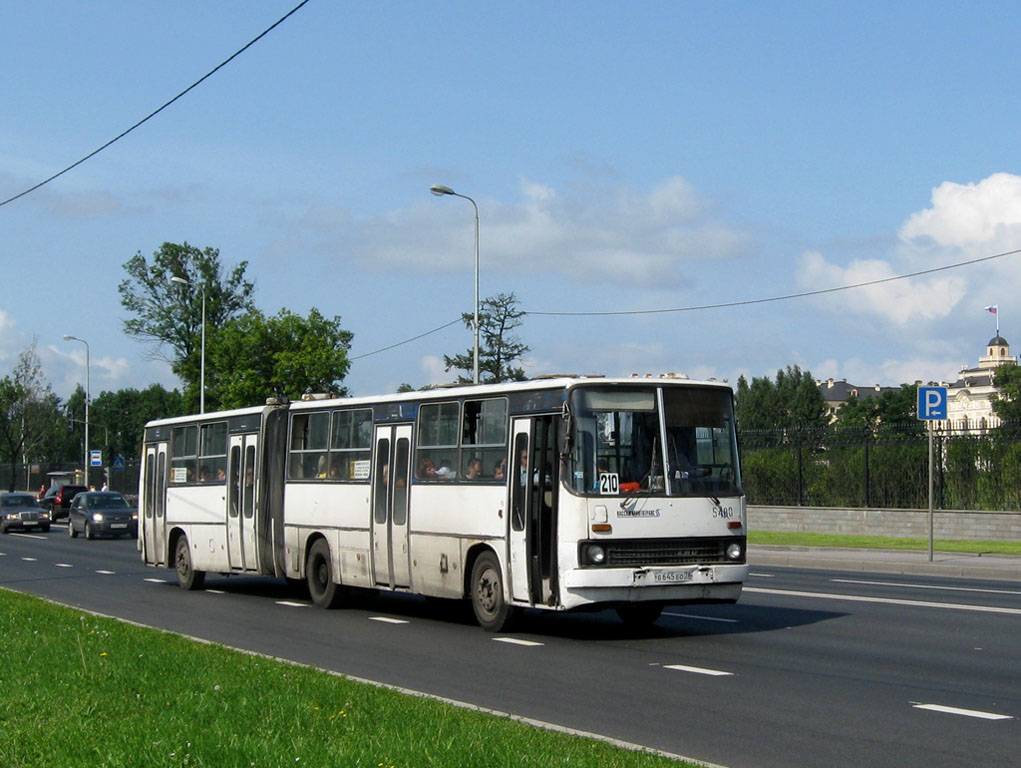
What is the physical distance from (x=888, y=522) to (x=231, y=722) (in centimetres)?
2817

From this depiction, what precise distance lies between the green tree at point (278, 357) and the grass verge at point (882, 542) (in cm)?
3912

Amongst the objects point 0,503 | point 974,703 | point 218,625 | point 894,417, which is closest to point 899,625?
point 974,703

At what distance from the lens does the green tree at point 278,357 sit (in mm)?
71625

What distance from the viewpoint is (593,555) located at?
13.7m

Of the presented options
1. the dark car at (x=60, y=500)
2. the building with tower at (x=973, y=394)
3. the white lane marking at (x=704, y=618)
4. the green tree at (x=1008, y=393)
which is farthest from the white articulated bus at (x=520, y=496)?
the building with tower at (x=973, y=394)

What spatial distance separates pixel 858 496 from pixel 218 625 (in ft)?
75.3

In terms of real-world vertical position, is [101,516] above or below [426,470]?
below

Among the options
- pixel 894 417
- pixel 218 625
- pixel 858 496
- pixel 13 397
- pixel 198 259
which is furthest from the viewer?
pixel 894 417

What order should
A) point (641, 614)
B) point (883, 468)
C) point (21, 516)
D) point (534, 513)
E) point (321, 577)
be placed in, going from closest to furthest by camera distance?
point (534, 513) < point (641, 614) < point (321, 577) < point (883, 468) < point (21, 516)

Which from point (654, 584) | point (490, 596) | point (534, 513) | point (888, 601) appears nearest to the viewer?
point (654, 584)

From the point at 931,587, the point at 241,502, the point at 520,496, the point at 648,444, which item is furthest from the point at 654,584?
the point at 241,502

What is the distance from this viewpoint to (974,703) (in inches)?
392

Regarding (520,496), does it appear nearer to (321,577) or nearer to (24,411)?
(321,577)

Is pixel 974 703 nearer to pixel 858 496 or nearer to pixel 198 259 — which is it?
pixel 858 496
